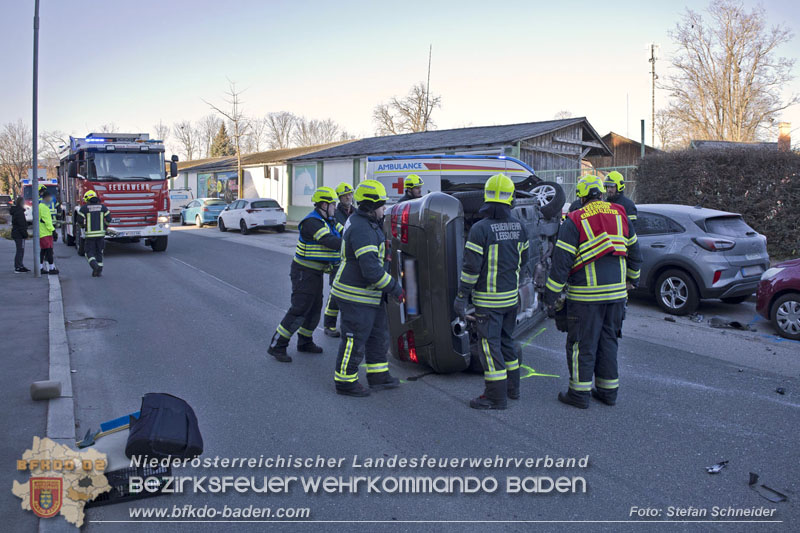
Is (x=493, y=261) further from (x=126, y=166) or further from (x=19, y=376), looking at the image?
(x=126, y=166)

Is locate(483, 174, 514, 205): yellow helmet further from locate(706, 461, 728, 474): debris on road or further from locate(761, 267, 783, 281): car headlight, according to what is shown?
locate(761, 267, 783, 281): car headlight

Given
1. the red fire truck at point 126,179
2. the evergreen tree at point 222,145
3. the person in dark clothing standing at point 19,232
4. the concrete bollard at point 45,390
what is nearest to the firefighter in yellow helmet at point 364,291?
the concrete bollard at point 45,390

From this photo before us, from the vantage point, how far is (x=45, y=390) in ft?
16.6

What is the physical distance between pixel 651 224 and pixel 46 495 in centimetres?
884

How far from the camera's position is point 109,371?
6289 mm

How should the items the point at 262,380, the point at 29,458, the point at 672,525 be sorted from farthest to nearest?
1. the point at 262,380
2. the point at 29,458
3. the point at 672,525

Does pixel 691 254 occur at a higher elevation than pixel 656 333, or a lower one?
higher

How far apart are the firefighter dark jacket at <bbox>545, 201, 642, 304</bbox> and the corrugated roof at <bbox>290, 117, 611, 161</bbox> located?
1706 centimetres

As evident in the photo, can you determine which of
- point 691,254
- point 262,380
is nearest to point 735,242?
point 691,254

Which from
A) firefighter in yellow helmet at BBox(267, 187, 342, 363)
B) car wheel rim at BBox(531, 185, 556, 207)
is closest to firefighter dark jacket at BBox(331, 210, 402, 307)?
firefighter in yellow helmet at BBox(267, 187, 342, 363)

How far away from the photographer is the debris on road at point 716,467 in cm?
405

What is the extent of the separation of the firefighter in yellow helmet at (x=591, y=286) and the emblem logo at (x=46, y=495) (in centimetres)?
371

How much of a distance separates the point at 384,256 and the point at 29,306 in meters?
6.58

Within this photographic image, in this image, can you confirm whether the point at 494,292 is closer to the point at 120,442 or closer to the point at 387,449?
the point at 387,449
